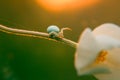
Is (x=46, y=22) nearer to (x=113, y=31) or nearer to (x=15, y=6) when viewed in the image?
(x=15, y=6)

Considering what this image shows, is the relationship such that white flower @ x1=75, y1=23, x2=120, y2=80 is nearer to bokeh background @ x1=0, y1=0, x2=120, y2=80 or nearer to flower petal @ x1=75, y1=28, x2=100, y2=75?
flower petal @ x1=75, y1=28, x2=100, y2=75

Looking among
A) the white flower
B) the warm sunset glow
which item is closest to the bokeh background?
the warm sunset glow

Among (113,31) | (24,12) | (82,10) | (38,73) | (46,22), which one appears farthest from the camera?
(82,10)

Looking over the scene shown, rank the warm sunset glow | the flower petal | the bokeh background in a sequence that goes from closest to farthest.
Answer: the flower petal, the bokeh background, the warm sunset glow

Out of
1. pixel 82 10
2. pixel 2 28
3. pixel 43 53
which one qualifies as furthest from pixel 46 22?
pixel 2 28

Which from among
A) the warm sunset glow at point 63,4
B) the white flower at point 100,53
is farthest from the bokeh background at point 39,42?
the white flower at point 100,53

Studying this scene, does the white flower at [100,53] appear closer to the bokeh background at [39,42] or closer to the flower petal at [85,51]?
the flower petal at [85,51]
